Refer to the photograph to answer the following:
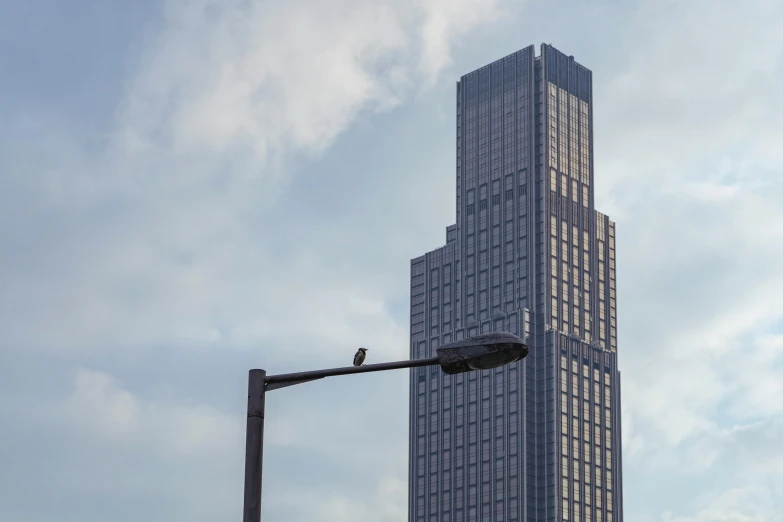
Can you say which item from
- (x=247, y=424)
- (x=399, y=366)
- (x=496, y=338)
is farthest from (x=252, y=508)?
(x=496, y=338)

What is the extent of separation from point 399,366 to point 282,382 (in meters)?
1.60

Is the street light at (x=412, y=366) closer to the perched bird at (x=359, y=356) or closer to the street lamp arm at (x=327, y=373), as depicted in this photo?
the street lamp arm at (x=327, y=373)

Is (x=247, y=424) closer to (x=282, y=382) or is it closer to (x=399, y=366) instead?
(x=282, y=382)

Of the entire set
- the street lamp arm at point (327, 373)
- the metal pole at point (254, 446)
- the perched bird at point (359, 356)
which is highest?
the perched bird at point (359, 356)

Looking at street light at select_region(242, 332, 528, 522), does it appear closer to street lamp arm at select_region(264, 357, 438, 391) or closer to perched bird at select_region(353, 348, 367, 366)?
street lamp arm at select_region(264, 357, 438, 391)

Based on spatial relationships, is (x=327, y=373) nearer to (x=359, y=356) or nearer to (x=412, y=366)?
(x=412, y=366)

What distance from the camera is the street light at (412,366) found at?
16438 mm

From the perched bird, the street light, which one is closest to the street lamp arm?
the street light

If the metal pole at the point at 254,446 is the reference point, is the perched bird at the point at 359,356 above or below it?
above

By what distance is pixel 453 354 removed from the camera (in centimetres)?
1656

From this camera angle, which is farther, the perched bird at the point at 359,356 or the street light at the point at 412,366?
the perched bird at the point at 359,356

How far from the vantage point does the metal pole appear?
16.5m

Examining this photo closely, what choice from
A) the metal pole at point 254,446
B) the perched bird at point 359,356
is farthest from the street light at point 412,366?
the perched bird at point 359,356

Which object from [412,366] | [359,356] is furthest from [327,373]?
[359,356]
